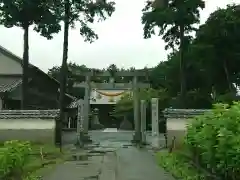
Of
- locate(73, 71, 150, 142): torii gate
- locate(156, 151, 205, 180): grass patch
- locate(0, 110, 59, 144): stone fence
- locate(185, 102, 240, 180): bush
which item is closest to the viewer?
locate(185, 102, 240, 180): bush

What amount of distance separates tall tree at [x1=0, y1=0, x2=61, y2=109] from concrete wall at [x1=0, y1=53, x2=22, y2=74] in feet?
23.7

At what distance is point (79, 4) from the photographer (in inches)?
1142

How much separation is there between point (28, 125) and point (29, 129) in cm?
24

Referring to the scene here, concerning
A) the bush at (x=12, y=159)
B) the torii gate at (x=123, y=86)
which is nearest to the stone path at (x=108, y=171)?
the bush at (x=12, y=159)

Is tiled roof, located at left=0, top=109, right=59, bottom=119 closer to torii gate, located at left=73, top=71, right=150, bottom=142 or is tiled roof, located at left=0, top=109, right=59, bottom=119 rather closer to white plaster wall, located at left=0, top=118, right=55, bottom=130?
white plaster wall, located at left=0, top=118, right=55, bottom=130

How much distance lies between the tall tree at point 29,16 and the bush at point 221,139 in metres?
18.9

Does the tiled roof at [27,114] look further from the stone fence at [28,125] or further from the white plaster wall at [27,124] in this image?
the white plaster wall at [27,124]

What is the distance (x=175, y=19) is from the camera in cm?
3238

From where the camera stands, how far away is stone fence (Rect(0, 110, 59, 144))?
910 inches

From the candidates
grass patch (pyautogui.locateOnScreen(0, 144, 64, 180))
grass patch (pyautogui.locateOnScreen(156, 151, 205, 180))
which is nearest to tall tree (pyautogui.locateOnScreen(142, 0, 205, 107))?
grass patch (pyautogui.locateOnScreen(0, 144, 64, 180))

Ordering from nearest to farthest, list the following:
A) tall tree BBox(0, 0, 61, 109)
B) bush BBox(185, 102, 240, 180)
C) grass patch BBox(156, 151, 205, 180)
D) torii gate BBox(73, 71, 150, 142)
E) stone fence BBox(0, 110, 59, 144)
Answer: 1. bush BBox(185, 102, 240, 180)
2. grass patch BBox(156, 151, 205, 180)
3. stone fence BBox(0, 110, 59, 144)
4. tall tree BBox(0, 0, 61, 109)
5. torii gate BBox(73, 71, 150, 142)

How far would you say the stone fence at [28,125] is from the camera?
75.8 feet

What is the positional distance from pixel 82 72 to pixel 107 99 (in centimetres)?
2708

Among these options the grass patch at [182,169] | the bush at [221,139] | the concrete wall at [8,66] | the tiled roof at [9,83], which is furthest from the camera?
the concrete wall at [8,66]
